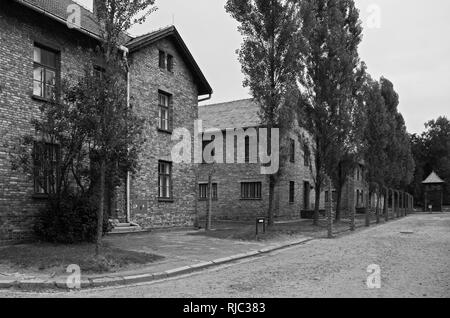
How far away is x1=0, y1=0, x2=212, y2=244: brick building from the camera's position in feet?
44.7

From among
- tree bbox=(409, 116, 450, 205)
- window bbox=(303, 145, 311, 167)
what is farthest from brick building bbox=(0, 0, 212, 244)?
tree bbox=(409, 116, 450, 205)

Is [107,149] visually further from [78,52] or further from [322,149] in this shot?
[322,149]

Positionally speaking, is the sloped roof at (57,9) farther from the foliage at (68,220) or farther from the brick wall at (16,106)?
the foliage at (68,220)

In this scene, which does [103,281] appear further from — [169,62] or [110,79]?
[169,62]

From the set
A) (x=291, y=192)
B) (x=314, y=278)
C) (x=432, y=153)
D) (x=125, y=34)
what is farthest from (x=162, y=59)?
(x=432, y=153)

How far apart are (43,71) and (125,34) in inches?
145

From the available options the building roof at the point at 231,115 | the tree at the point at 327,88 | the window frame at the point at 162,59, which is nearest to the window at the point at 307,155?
the tree at the point at 327,88

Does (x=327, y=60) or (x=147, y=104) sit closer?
(x=147, y=104)

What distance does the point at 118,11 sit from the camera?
1080 cm

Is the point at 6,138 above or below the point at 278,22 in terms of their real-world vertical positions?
below

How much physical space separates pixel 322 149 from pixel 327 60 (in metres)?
5.18

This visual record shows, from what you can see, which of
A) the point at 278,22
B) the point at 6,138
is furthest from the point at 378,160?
the point at 6,138

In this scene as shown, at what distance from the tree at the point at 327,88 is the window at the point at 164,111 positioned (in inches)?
381

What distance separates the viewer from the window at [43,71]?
48.2 feet
